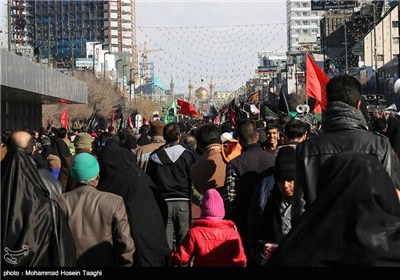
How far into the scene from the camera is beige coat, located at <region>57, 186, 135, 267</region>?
20.0ft

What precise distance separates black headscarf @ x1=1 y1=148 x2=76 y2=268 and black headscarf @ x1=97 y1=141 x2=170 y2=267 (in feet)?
4.36

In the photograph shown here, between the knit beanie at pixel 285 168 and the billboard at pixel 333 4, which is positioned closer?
the knit beanie at pixel 285 168

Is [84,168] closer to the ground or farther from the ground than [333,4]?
closer to the ground

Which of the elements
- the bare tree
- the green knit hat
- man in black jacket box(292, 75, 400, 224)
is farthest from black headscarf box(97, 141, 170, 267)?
the bare tree

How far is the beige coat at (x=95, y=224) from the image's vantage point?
20.0ft

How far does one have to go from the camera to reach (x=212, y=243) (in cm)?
625

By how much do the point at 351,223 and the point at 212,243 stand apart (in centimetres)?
317

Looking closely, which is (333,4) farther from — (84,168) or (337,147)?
(337,147)

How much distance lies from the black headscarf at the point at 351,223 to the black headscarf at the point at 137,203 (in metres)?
3.41

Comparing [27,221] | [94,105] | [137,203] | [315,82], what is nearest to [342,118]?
[27,221]

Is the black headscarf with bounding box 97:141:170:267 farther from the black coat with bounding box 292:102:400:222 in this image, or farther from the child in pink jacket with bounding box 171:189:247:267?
the black coat with bounding box 292:102:400:222

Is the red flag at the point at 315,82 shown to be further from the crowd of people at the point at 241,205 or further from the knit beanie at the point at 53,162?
the knit beanie at the point at 53,162

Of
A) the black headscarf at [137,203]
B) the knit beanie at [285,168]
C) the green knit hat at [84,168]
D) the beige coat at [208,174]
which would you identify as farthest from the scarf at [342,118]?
the beige coat at [208,174]

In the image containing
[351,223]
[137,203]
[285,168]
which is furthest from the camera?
[137,203]
